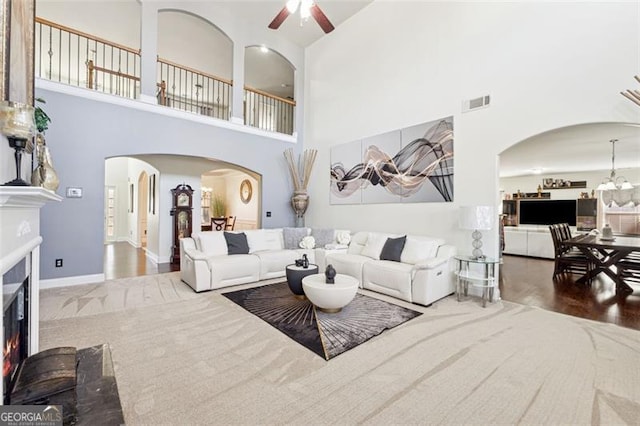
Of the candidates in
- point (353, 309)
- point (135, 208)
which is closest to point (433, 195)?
point (353, 309)

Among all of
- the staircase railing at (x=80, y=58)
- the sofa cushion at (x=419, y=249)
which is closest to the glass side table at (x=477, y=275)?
the sofa cushion at (x=419, y=249)

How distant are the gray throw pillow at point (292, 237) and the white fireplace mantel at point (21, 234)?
3.70m

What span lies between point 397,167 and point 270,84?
573 cm

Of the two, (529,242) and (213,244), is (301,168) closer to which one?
(213,244)

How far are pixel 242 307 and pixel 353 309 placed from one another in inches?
53.5

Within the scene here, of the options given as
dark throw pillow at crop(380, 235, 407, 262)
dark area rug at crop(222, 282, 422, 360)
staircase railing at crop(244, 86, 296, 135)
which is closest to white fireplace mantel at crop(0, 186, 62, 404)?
dark area rug at crop(222, 282, 422, 360)

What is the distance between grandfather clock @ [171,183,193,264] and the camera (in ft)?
21.9

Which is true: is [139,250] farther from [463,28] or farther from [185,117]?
[463,28]

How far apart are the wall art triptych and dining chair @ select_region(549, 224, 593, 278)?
2.78 metres

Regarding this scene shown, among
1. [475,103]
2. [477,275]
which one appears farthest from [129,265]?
[475,103]

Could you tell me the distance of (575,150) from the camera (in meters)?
6.17

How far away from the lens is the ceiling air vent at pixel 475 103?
404 cm

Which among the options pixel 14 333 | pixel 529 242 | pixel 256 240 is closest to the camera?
pixel 14 333

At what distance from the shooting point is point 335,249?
5191 millimetres
